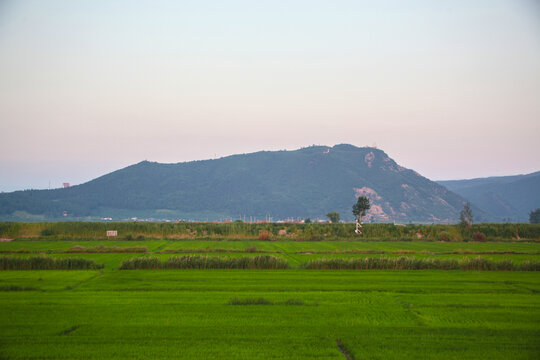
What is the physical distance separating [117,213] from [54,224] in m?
125

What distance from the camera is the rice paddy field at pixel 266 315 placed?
10.5 metres

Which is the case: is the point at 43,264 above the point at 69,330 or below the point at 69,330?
above

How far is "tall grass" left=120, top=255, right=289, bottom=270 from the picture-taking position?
949 inches

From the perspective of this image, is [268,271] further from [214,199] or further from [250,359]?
[214,199]

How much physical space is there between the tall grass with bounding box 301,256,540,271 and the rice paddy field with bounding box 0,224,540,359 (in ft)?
7.55

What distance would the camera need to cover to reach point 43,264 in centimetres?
2386

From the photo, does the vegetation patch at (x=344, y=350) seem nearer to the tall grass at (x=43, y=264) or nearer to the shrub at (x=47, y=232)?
the tall grass at (x=43, y=264)

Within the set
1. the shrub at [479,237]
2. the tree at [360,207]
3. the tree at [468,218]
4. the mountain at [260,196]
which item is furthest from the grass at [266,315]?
the mountain at [260,196]

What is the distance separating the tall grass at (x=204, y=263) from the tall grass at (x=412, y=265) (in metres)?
1.86

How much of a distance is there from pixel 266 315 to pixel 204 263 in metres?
11.4

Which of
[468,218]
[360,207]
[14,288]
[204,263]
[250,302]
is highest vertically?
[360,207]

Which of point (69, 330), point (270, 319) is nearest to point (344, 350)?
point (270, 319)

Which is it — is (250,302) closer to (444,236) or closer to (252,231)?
(252,231)

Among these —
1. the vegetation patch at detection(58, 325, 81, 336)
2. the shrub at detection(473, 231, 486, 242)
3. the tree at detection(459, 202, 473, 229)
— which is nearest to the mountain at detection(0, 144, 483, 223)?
the tree at detection(459, 202, 473, 229)
